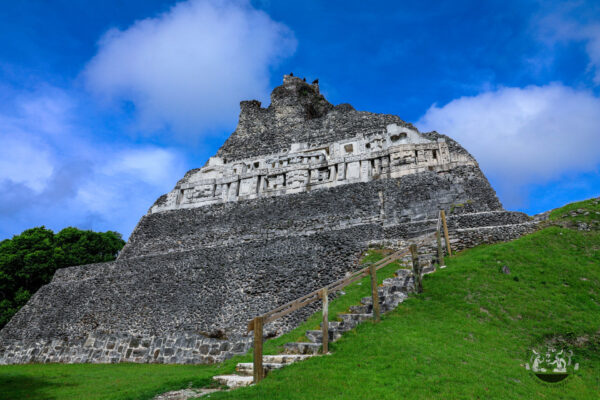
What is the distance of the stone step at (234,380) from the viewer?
6.86 metres

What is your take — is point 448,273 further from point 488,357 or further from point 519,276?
point 488,357

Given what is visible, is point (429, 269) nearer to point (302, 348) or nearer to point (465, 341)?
point (465, 341)

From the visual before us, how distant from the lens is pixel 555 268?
1083 centimetres

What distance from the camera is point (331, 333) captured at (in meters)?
7.70

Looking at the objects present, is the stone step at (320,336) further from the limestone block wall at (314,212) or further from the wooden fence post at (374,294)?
the limestone block wall at (314,212)

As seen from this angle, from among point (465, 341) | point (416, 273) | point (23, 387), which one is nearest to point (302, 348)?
point (465, 341)

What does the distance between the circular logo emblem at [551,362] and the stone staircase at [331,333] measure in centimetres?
284

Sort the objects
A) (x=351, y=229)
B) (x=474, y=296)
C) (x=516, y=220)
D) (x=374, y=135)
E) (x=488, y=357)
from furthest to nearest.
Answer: (x=374, y=135) < (x=351, y=229) < (x=516, y=220) < (x=474, y=296) < (x=488, y=357)

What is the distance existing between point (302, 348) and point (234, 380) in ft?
4.61

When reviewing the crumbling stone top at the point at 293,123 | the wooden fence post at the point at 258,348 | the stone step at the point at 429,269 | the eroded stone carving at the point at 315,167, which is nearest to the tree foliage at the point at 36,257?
the eroded stone carving at the point at 315,167

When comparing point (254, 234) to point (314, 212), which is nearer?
point (314, 212)

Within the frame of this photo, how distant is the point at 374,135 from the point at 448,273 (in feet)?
50.8

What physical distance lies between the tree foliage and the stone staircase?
2667 cm

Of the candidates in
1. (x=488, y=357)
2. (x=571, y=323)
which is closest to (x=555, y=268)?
(x=571, y=323)
